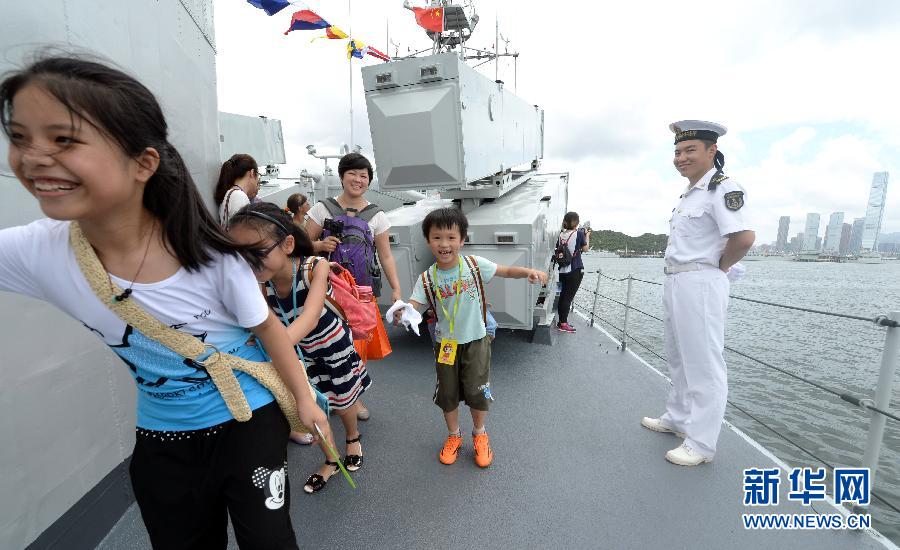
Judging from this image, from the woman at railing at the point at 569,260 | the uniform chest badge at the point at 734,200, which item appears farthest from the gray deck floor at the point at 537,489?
the woman at railing at the point at 569,260

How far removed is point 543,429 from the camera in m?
2.82

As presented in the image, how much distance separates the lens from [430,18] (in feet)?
24.1

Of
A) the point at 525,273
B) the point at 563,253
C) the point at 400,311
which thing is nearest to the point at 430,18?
the point at 563,253

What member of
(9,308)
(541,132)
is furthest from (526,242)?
(541,132)

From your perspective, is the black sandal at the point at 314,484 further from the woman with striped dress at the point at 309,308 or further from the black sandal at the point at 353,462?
the black sandal at the point at 353,462

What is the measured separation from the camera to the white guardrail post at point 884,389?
5.88 ft

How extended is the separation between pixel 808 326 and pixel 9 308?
68.0 feet

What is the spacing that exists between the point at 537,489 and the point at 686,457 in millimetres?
968

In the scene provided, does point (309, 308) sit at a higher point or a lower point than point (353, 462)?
higher

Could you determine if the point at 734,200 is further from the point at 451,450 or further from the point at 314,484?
the point at 314,484

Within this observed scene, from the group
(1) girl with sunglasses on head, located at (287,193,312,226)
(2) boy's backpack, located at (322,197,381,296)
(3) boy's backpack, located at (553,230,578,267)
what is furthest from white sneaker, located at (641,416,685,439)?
(1) girl with sunglasses on head, located at (287,193,312,226)

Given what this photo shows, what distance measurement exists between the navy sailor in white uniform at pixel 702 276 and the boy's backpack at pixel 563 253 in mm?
2677

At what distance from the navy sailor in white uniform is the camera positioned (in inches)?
85.3

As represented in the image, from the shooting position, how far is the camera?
276 centimetres
